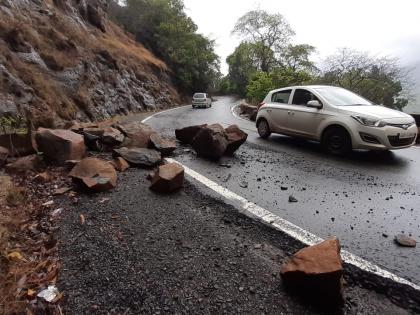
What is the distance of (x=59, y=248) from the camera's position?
113 inches

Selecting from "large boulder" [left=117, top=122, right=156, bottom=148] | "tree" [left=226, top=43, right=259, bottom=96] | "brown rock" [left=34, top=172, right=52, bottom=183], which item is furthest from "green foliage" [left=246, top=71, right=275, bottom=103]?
"tree" [left=226, top=43, right=259, bottom=96]

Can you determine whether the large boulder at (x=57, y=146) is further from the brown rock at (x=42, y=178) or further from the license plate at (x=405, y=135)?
the license plate at (x=405, y=135)

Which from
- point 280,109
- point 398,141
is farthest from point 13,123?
point 398,141

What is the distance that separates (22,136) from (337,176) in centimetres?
554

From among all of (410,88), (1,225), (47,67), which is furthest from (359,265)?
(410,88)

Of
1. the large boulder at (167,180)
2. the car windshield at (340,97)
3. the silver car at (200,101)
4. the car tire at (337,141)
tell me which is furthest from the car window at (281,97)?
the silver car at (200,101)

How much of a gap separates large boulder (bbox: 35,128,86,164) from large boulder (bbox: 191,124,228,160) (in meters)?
2.27

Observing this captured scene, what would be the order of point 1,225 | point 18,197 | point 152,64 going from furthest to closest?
point 152,64 → point 18,197 → point 1,225

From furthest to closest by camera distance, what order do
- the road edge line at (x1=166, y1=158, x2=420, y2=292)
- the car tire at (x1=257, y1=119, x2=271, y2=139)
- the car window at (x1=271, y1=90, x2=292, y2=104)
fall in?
the car tire at (x1=257, y1=119, x2=271, y2=139) → the car window at (x1=271, y1=90, x2=292, y2=104) → the road edge line at (x1=166, y1=158, x2=420, y2=292)

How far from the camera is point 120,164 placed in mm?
5070

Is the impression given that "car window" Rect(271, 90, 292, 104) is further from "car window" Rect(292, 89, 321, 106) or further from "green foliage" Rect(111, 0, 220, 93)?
"green foliage" Rect(111, 0, 220, 93)

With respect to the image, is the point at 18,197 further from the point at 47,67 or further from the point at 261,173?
the point at 47,67

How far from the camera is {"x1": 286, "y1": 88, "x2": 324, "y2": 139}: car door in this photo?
719cm

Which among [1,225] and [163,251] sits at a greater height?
[163,251]
